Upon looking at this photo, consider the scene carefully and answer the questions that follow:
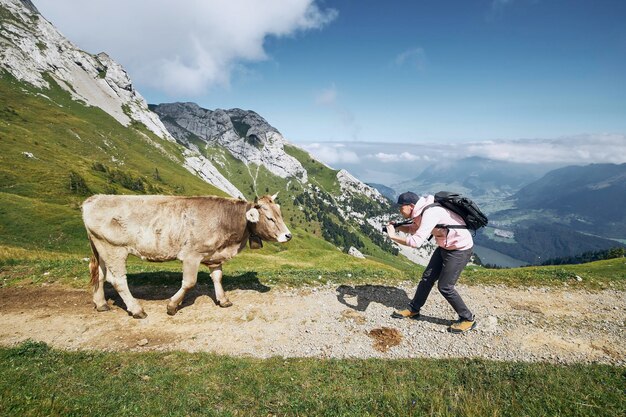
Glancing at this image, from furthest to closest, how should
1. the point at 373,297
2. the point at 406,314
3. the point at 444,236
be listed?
the point at 373,297 < the point at 406,314 < the point at 444,236

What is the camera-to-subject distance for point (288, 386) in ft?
24.7

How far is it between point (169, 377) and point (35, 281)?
11.3 metres

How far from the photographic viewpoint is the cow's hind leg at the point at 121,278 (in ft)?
37.5

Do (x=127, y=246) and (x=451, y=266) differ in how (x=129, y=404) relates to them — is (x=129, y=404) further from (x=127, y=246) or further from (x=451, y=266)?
(x=451, y=266)

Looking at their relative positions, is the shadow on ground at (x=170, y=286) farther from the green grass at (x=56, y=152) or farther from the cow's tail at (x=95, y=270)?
the green grass at (x=56, y=152)

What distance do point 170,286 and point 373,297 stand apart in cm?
945

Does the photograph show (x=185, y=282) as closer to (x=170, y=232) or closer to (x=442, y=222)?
(x=170, y=232)

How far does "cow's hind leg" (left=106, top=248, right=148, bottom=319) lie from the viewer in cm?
1142

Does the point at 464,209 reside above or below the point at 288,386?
above

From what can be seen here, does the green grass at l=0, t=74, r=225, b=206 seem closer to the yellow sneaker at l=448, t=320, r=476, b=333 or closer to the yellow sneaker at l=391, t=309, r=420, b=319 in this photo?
the yellow sneaker at l=391, t=309, r=420, b=319

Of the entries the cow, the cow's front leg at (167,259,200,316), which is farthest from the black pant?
the cow's front leg at (167,259,200,316)

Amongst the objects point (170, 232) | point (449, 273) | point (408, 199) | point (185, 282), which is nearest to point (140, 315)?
point (185, 282)

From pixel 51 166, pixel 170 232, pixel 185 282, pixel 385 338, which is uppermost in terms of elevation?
pixel 51 166

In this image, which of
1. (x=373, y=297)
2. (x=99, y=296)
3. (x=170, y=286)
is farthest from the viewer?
(x=170, y=286)
